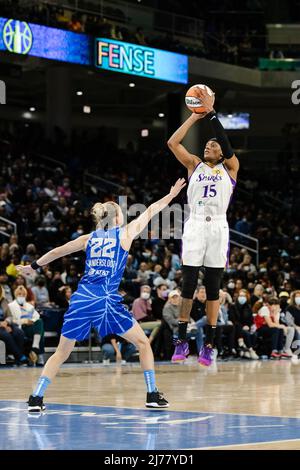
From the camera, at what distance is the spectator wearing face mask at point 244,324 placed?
69.8 ft

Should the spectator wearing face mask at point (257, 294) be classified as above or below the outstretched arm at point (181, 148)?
below

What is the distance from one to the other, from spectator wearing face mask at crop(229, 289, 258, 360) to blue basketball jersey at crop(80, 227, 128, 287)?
11212 mm

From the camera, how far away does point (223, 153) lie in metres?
9.91

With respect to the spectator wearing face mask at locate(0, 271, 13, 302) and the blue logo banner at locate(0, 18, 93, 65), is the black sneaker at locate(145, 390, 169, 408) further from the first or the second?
the blue logo banner at locate(0, 18, 93, 65)

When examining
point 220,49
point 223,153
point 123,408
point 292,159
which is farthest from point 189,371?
point 292,159

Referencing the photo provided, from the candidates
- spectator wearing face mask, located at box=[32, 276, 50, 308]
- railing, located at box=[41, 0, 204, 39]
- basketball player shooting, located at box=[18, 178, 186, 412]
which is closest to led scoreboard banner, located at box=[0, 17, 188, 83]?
railing, located at box=[41, 0, 204, 39]

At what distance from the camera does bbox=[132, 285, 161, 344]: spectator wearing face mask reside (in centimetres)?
1973

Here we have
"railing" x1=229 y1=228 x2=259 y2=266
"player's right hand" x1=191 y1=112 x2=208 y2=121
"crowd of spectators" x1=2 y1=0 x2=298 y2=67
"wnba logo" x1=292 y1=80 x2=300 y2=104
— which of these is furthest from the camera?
"railing" x1=229 y1=228 x2=259 y2=266

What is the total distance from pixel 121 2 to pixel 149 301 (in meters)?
14.9

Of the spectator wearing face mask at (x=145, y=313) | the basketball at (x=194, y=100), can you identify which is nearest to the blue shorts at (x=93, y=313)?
the basketball at (x=194, y=100)

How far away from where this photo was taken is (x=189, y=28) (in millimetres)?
33906

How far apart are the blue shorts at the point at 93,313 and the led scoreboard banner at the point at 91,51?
1741cm

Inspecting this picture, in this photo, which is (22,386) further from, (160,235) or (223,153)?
(160,235)

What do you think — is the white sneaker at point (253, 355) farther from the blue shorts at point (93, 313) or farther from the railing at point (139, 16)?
the railing at point (139, 16)
